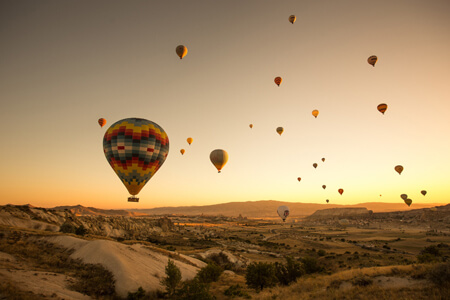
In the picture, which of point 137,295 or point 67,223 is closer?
point 137,295

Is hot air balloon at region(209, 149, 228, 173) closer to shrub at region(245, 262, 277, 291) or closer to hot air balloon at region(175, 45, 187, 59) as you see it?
hot air balloon at region(175, 45, 187, 59)

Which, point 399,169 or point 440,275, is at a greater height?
point 399,169

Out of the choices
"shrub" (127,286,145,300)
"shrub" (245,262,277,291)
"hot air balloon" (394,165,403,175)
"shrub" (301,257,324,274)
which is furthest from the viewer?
"hot air balloon" (394,165,403,175)

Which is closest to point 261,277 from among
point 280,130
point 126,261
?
point 126,261

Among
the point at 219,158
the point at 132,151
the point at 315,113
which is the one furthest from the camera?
the point at 315,113

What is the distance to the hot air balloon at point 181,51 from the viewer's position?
37.9m

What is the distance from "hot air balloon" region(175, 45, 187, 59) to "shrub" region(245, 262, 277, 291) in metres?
32.6

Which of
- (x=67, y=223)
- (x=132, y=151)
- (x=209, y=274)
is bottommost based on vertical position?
(x=209, y=274)

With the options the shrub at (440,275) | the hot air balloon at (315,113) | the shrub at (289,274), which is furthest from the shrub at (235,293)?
the hot air balloon at (315,113)

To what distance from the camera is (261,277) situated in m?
21.5

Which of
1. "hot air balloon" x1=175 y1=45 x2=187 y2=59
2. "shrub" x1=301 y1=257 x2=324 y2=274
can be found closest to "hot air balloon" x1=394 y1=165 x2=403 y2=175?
"shrub" x1=301 y1=257 x2=324 y2=274

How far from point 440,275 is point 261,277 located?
12959 mm

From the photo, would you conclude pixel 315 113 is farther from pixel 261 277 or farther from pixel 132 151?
pixel 261 277

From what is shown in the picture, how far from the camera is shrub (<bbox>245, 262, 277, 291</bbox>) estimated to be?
21.4m
